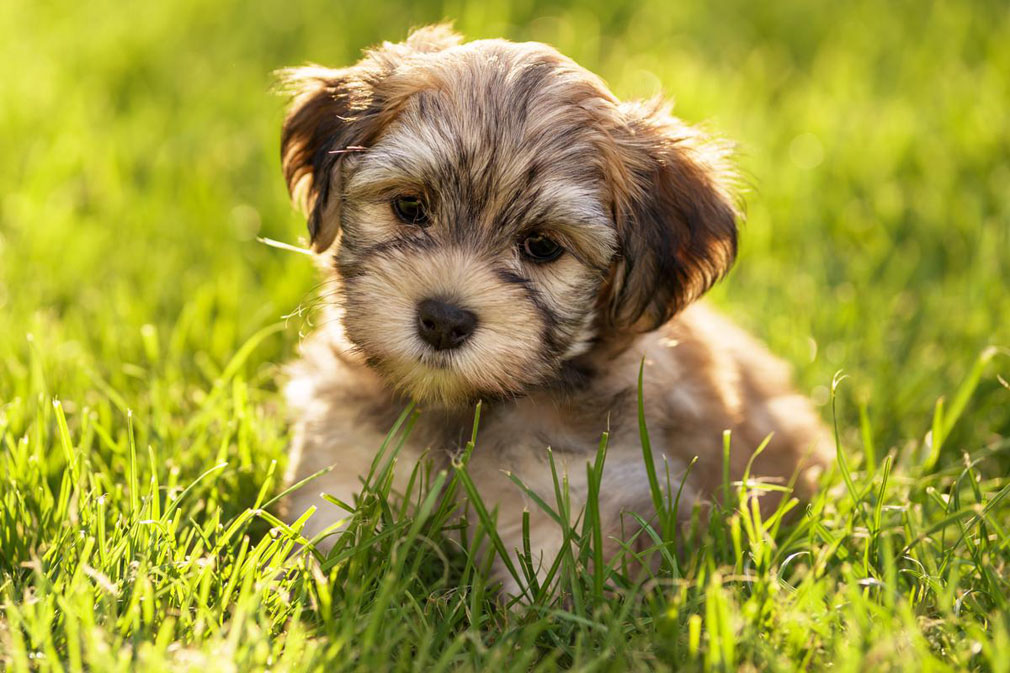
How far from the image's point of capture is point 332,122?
3.03 metres

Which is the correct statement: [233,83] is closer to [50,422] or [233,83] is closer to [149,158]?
[149,158]

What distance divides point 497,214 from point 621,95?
3.00 feet

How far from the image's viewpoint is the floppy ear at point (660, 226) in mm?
2879

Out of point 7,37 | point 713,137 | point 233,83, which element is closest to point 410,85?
point 713,137

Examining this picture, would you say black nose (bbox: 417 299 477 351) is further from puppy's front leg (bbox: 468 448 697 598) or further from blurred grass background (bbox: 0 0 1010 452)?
blurred grass background (bbox: 0 0 1010 452)

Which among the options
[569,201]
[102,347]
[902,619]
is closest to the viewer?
[902,619]

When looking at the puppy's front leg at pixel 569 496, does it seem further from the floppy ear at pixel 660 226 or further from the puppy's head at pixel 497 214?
the floppy ear at pixel 660 226

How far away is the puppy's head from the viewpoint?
2646 millimetres

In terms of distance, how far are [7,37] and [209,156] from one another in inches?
79.1

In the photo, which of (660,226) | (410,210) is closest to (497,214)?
(410,210)

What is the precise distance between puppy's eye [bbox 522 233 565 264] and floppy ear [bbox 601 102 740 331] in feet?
0.58

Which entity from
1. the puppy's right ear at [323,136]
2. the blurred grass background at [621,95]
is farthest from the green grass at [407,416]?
the puppy's right ear at [323,136]

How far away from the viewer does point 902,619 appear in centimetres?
250

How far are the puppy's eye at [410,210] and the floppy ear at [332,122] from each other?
19 cm
